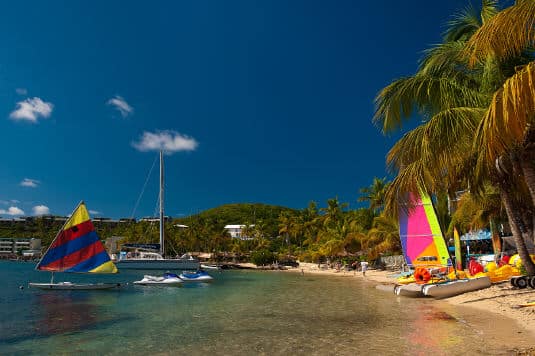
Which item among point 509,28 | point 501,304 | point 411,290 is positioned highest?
point 509,28

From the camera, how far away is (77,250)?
2205 cm

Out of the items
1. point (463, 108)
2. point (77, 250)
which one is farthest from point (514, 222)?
point (77, 250)

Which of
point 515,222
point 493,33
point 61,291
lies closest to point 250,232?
point 61,291

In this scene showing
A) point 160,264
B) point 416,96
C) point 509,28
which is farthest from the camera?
point 160,264

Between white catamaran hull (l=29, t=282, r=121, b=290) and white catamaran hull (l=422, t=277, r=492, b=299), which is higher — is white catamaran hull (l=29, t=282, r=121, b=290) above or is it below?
below

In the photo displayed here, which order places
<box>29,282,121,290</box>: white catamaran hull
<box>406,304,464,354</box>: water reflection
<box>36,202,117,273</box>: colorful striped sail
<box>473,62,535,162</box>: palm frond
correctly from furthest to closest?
1. <box>29,282,121,290</box>: white catamaran hull
2. <box>36,202,117,273</box>: colorful striped sail
3. <box>406,304,464,354</box>: water reflection
4. <box>473,62,535,162</box>: palm frond

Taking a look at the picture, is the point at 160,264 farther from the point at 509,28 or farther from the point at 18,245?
the point at 18,245

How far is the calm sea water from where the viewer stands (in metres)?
9.15

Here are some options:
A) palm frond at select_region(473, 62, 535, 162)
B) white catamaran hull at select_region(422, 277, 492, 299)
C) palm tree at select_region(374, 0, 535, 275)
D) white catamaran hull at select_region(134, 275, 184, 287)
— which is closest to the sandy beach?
white catamaran hull at select_region(422, 277, 492, 299)

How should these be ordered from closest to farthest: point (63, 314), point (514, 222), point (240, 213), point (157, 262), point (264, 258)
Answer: point (514, 222) < point (63, 314) < point (157, 262) < point (264, 258) < point (240, 213)

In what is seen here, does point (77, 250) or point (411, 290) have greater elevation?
point (77, 250)

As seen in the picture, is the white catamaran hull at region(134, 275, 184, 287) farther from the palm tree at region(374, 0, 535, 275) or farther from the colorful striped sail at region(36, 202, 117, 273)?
the palm tree at region(374, 0, 535, 275)

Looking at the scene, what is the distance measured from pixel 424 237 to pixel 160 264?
147ft

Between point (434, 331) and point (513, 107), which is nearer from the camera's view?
point (513, 107)
